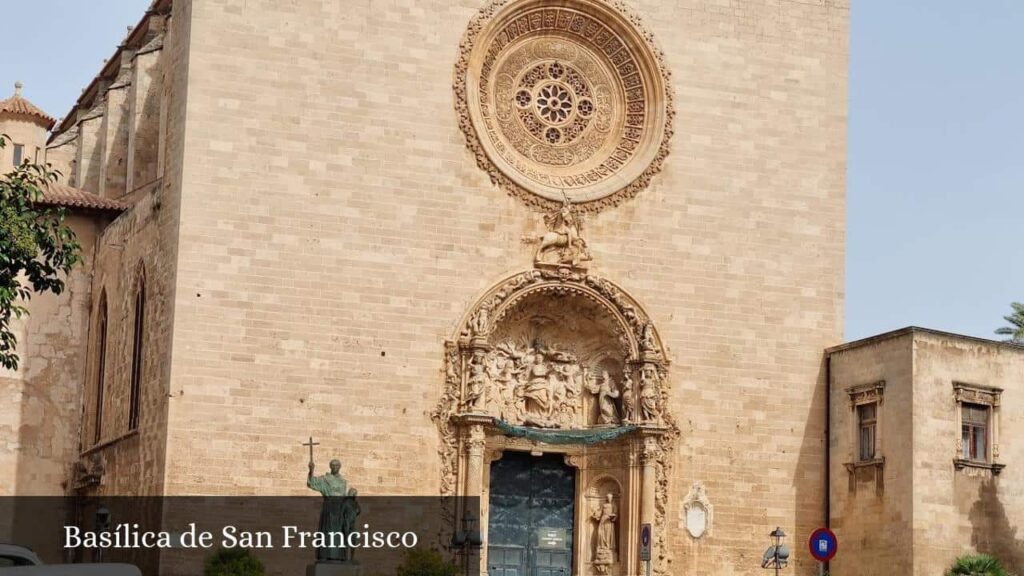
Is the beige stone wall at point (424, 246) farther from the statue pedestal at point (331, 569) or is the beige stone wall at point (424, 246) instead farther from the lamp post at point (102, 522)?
the statue pedestal at point (331, 569)

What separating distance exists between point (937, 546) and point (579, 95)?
9502 mm

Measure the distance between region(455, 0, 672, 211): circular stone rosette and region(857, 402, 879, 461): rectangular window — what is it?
527 centimetres

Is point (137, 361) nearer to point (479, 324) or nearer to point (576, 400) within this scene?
point (479, 324)

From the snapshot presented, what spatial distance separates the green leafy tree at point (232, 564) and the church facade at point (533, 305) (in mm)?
1013

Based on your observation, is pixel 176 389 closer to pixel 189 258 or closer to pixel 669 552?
pixel 189 258

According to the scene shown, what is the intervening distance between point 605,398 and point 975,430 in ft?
19.8

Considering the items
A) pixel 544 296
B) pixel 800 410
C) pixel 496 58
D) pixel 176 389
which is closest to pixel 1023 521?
pixel 800 410

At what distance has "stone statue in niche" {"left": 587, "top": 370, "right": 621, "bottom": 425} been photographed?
90.0 feet

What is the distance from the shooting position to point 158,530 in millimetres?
24359

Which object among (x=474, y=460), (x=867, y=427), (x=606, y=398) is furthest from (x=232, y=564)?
(x=867, y=427)

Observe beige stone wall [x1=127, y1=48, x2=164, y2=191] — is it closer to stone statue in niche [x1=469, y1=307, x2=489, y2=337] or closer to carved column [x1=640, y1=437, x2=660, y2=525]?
stone statue in niche [x1=469, y1=307, x2=489, y2=337]

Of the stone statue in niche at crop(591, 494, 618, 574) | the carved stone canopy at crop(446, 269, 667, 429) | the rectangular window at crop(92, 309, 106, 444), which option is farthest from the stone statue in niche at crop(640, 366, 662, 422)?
the rectangular window at crop(92, 309, 106, 444)

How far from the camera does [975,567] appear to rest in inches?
1014

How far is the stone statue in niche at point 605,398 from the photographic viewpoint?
27438 mm
